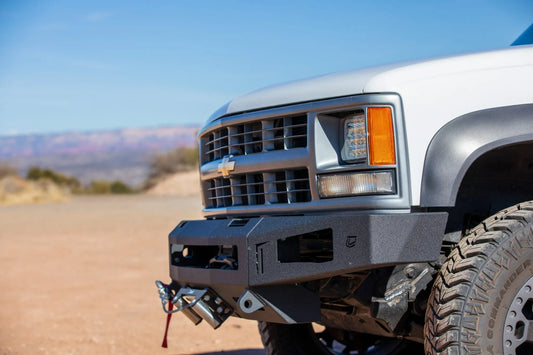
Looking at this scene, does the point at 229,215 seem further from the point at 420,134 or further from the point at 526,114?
the point at 526,114

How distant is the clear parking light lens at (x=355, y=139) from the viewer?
3250mm

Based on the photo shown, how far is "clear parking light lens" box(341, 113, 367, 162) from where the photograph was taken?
3250 mm

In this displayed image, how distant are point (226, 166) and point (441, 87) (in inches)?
49.4

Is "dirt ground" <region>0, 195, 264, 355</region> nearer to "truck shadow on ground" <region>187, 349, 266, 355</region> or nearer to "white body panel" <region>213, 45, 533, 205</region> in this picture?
"truck shadow on ground" <region>187, 349, 266, 355</region>

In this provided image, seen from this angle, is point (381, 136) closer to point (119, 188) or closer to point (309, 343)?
point (309, 343)

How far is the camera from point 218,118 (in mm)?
4043

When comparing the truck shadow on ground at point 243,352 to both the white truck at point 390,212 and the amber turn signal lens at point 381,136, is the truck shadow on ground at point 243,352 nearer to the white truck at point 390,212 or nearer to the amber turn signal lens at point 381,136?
the white truck at point 390,212

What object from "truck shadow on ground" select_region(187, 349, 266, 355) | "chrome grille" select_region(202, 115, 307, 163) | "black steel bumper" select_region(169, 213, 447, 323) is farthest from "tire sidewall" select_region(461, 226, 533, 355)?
"truck shadow on ground" select_region(187, 349, 266, 355)

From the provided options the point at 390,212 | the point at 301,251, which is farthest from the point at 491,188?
the point at 301,251

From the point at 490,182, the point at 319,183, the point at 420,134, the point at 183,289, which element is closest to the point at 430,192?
the point at 420,134

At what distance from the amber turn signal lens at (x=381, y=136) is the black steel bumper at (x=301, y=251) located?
0.89ft

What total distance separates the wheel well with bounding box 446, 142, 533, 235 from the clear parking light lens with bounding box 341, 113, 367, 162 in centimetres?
74

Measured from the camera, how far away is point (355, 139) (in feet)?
10.8

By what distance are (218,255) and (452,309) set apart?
1.24 m
